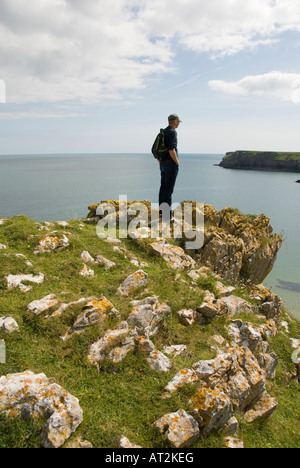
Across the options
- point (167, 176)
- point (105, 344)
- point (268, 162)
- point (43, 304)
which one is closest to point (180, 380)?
point (105, 344)

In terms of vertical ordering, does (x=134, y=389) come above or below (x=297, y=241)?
above

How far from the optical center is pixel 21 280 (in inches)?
332

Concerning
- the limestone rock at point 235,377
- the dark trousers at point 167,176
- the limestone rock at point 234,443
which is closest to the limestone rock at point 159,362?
the limestone rock at point 235,377

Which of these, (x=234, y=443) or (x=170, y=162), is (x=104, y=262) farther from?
(x=234, y=443)

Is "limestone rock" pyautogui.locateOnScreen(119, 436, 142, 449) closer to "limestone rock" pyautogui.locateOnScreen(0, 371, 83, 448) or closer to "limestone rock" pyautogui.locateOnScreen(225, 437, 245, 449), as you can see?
"limestone rock" pyautogui.locateOnScreen(0, 371, 83, 448)

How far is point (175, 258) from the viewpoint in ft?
40.0

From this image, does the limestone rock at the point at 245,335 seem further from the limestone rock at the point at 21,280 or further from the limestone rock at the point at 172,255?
the limestone rock at the point at 21,280

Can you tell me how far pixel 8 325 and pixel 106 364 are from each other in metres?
2.62

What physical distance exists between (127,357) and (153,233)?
7925mm

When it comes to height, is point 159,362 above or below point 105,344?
below

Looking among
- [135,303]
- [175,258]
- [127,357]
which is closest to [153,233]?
[175,258]

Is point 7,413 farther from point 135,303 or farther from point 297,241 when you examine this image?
point 297,241

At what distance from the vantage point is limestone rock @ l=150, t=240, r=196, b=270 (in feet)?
39.1

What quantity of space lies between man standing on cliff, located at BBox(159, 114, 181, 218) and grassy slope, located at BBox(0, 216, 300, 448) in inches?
205
